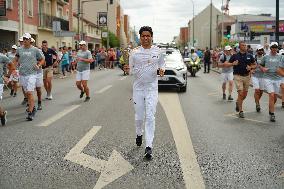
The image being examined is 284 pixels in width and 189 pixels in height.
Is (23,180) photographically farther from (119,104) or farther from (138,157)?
(119,104)

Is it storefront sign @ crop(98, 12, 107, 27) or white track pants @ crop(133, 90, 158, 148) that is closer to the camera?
white track pants @ crop(133, 90, 158, 148)

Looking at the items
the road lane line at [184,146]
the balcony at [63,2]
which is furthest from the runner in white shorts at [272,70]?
the balcony at [63,2]

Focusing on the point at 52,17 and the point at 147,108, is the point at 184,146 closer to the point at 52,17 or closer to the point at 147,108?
the point at 147,108

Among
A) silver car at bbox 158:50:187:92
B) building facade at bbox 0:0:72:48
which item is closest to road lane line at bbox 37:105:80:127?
silver car at bbox 158:50:187:92

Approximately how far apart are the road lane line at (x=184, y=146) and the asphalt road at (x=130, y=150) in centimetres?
3

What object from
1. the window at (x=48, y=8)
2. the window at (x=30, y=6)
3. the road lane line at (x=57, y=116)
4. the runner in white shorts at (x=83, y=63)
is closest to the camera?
the road lane line at (x=57, y=116)

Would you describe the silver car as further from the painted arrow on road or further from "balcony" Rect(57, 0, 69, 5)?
"balcony" Rect(57, 0, 69, 5)

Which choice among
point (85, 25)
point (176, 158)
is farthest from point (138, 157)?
point (85, 25)

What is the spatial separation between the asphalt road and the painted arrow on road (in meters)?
0.01

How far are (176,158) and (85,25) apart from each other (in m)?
65.5

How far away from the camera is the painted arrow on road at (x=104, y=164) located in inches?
214

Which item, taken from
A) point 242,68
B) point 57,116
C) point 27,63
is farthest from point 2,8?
point 242,68

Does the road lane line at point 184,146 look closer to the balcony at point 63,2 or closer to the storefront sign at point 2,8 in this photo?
the storefront sign at point 2,8

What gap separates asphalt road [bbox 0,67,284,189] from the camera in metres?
5.37
